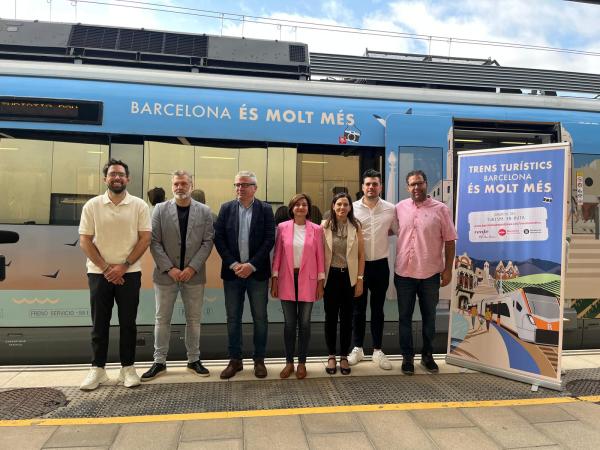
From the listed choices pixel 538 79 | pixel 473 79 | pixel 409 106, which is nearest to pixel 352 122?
pixel 409 106

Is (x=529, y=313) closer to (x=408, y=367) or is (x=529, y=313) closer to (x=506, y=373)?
(x=506, y=373)

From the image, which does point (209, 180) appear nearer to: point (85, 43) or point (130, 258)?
point (130, 258)

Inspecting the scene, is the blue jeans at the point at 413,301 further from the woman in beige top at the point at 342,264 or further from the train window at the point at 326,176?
the train window at the point at 326,176

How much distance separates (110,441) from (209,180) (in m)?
2.49

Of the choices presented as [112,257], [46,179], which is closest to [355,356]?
[112,257]

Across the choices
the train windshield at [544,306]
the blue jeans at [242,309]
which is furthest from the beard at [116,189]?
the train windshield at [544,306]

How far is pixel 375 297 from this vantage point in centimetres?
423

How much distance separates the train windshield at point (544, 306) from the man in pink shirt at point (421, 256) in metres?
0.72

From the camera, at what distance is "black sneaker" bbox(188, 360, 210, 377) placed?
155 inches

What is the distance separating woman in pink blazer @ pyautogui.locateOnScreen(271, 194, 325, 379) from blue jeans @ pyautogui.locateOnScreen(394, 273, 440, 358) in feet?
2.70

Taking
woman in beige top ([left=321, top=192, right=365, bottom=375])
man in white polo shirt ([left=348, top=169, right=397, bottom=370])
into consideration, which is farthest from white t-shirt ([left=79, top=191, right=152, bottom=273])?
man in white polo shirt ([left=348, top=169, right=397, bottom=370])

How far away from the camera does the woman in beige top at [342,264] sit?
3.97 m

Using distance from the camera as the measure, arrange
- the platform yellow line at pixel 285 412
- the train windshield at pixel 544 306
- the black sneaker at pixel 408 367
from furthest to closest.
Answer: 1. the black sneaker at pixel 408 367
2. the train windshield at pixel 544 306
3. the platform yellow line at pixel 285 412

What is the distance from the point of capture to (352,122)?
15.3 feet
